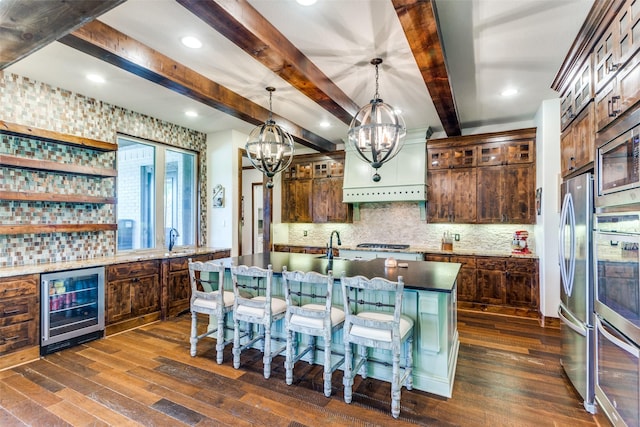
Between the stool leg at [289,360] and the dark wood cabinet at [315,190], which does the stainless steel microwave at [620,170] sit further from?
the dark wood cabinet at [315,190]

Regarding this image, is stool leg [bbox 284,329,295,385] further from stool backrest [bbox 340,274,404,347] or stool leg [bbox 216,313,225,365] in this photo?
stool leg [bbox 216,313,225,365]

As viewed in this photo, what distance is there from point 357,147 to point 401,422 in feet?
7.08

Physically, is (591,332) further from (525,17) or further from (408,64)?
(408,64)

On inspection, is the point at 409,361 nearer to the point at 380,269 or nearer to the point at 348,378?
the point at 348,378

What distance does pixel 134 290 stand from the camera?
13.3 feet

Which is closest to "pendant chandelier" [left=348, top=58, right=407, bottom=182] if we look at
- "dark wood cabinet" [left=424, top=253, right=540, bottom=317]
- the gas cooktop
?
"dark wood cabinet" [left=424, top=253, right=540, bottom=317]

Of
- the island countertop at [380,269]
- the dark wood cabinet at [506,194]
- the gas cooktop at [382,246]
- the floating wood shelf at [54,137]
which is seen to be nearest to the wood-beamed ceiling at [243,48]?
the floating wood shelf at [54,137]

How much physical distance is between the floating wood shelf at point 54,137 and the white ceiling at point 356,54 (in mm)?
586

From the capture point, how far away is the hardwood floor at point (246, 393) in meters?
2.24

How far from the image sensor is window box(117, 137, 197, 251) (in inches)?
184

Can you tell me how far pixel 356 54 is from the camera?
294 cm

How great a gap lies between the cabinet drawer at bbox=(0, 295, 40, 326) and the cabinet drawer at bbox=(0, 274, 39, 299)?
0.16 ft

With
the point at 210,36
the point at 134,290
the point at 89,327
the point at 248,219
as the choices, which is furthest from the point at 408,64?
the point at 248,219

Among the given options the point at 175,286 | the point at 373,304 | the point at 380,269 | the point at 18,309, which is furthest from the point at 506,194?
the point at 18,309
